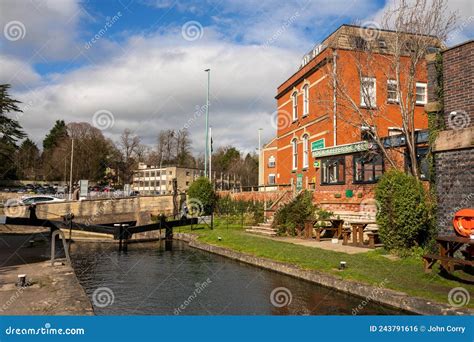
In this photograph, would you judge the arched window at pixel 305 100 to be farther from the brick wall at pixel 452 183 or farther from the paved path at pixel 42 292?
the paved path at pixel 42 292

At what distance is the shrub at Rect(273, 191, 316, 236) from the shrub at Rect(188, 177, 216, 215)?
45.2ft

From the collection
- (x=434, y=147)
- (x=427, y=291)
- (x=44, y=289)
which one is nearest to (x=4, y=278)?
(x=44, y=289)

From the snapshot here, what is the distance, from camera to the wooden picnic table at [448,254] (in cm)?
868

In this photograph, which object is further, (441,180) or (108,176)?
(108,176)

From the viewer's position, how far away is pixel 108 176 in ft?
235

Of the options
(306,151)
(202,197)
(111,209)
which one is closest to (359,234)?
(306,151)

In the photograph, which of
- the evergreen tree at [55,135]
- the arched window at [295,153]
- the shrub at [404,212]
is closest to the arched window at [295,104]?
the arched window at [295,153]

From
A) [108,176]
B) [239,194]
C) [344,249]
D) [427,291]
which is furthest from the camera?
[108,176]

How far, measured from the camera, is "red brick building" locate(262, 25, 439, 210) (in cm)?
1861

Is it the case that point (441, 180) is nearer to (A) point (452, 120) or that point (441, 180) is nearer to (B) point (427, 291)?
(A) point (452, 120)

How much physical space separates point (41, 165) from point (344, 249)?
7584 cm

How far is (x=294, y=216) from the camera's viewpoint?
65.6 ft

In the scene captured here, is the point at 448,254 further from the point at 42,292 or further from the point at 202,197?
the point at 202,197

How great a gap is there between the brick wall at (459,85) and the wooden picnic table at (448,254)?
3.29 metres
